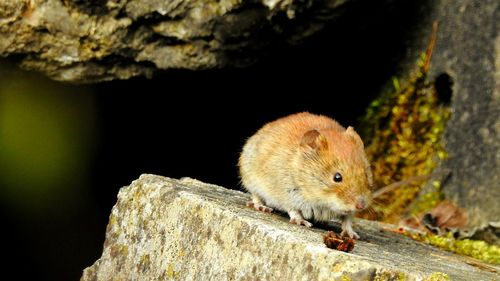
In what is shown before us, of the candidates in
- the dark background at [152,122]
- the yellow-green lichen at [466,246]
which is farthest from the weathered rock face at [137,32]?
the yellow-green lichen at [466,246]

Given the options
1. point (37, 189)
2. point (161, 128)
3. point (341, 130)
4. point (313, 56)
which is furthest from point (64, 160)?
point (341, 130)

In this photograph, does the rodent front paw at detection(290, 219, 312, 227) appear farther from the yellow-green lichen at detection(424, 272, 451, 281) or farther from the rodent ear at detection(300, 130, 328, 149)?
the yellow-green lichen at detection(424, 272, 451, 281)

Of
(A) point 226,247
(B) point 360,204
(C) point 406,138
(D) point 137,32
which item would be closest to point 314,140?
(B) point 360,204

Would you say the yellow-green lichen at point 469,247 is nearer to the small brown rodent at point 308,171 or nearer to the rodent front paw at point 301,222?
the small brown rodent at point 308,171

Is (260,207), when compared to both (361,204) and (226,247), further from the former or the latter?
(226,247)

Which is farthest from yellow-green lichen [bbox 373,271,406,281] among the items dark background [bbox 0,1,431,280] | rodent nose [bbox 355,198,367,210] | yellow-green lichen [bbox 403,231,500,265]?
dark background [bbox 0,1,431,280]

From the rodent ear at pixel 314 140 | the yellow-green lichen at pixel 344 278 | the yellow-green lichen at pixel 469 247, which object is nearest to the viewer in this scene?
the yellow-green lichen at pixel 344 278
